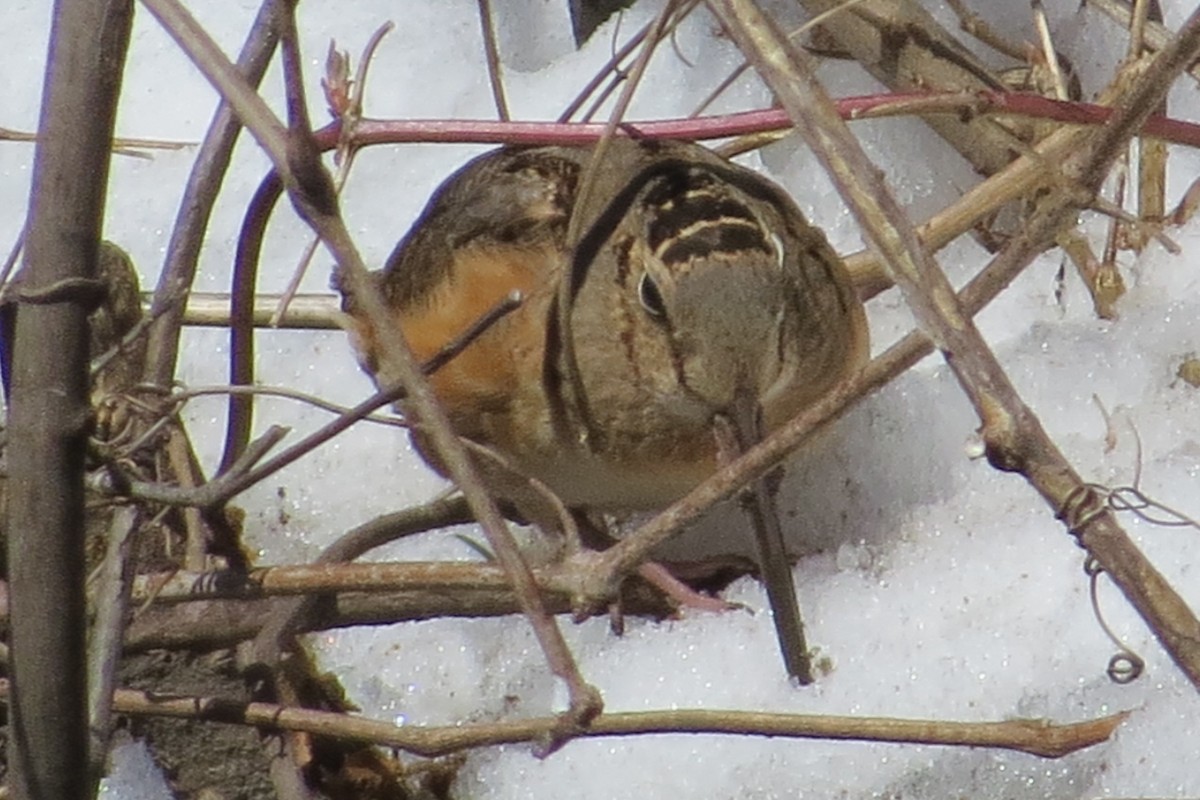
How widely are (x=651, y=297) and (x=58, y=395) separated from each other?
1.06 m

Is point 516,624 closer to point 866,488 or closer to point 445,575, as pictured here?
A: point 866,488

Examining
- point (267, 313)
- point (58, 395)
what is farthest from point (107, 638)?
point (267, 313)

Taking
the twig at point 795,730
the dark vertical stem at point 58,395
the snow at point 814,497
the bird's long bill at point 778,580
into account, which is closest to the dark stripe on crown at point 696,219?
the bird's long bill at point 778,580

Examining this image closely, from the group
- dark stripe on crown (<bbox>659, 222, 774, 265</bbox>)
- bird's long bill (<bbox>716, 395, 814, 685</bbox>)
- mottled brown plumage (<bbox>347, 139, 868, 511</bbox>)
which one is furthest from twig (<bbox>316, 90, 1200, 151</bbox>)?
A: bird's long bill (<bbox>716, 395, 814, 685</bbox>)

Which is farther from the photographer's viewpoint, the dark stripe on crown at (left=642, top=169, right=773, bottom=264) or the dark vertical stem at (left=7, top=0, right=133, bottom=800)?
the dark stripe on crown at (left=642, top=169, right=773, bottom=264)

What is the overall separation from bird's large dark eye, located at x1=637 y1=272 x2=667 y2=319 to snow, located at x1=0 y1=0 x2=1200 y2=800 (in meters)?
0.42

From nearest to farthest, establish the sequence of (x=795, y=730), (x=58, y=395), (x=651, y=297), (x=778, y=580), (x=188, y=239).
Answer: (x=58, y=395), (x=795, y=730), (x=778, y=580), (x=188, y=239), (x=651, y=297)

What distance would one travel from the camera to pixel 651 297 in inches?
98.2

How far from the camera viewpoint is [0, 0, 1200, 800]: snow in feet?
7.40

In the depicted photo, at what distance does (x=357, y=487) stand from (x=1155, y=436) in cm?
122

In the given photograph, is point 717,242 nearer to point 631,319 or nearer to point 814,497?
point 631,319

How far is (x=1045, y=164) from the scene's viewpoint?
2152mm

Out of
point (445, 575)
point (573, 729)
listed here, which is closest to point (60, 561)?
point (445, 575)

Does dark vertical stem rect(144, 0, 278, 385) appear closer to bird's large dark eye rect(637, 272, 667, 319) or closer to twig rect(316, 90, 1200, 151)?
twig rect(316, 90, 1200, 151)
